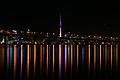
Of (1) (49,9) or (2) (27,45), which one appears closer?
(2) (27,45)

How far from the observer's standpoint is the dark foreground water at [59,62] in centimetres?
155

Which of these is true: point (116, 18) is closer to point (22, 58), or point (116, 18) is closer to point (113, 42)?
point (113, 42)

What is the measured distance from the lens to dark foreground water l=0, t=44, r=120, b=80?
5.07ft

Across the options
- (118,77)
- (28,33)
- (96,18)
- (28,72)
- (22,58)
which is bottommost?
(118,77)

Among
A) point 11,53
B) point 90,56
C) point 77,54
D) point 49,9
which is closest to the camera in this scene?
point 11,53

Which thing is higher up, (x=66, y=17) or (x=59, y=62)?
(x=66, y=17)

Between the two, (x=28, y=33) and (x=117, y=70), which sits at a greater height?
(x=28, y=33)

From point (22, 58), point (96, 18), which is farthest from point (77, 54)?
point (22, 58)

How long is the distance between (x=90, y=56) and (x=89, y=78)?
201 millimetres

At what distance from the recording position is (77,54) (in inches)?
76.1

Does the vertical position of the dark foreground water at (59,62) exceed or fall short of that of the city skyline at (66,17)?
it falls short

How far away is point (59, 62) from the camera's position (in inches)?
71.9

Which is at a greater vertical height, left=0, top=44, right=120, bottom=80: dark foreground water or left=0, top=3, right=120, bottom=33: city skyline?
left=0, top=3, right=120, bottom=33: city skyline

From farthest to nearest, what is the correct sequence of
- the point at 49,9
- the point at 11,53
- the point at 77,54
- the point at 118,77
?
the point at 118,77 < the point at 77,54 < the point at 49,9 < the point at 11,53
